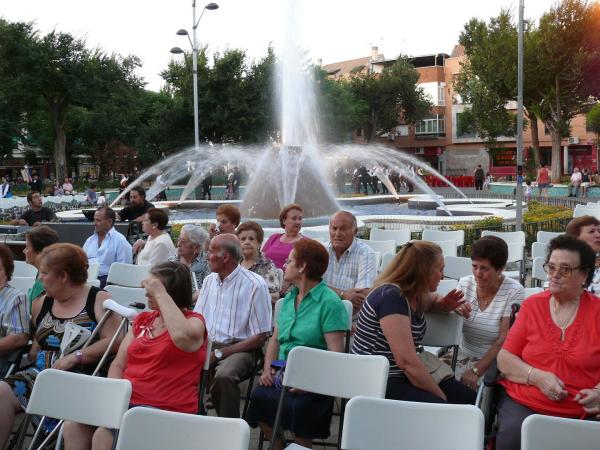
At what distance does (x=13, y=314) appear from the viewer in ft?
18.0

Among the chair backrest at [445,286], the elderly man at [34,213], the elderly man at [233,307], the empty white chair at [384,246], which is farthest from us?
the elderly man at [34,213]

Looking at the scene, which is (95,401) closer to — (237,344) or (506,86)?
(237,344)

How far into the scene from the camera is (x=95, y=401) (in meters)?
4.07

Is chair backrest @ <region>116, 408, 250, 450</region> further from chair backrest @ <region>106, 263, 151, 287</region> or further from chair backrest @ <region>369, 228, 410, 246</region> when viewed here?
chair backrest @ <region>369, 228, 410, 246</region>

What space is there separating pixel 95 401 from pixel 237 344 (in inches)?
67.6

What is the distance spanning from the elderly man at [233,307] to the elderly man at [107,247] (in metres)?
3.40

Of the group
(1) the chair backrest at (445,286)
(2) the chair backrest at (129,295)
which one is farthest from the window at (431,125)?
(2) the chair backrest at (129,295)

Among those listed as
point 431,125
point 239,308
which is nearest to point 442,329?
point 239,308

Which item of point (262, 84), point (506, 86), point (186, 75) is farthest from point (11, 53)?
point (506, 86)

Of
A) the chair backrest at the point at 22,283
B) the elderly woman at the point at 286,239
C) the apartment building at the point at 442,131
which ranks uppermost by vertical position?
the apartment building at the point at 442,131

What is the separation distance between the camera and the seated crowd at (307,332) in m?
4.33

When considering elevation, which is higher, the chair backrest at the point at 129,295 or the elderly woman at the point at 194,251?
the elderly woman at the point at 194,251

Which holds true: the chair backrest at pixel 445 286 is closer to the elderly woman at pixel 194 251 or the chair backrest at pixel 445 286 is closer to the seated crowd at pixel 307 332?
the seated crowd at pixel 307 332

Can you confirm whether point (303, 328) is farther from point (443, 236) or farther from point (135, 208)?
point (135, 208)
